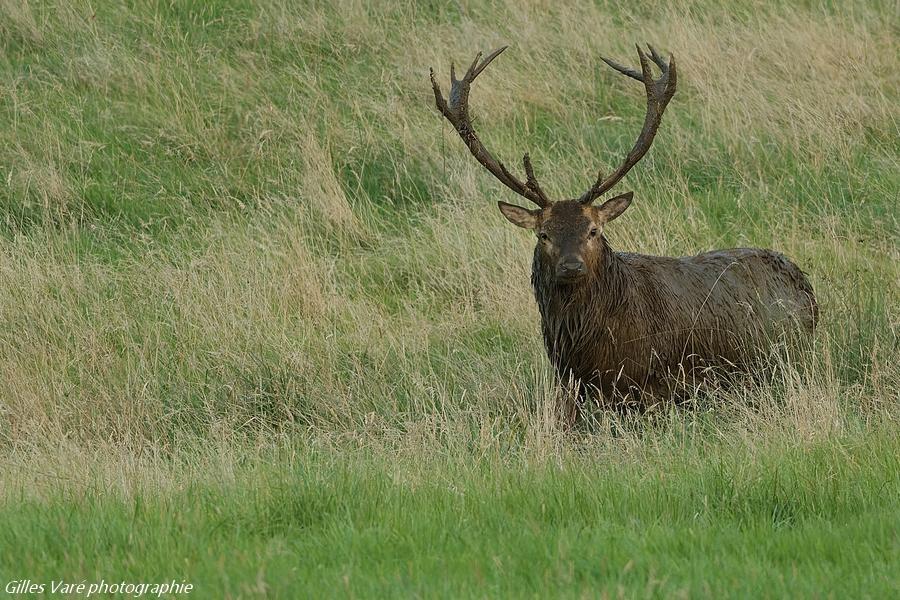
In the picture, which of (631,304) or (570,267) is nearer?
(570,267)

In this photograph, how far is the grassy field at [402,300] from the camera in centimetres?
427

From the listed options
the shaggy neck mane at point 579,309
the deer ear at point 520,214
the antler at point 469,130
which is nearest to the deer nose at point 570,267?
the shaggy neck mane at point 579,309

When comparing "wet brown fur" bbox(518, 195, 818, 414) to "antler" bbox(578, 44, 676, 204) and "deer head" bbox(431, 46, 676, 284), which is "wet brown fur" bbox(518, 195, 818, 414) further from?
"antler" bbox(578, 44, 676, 204)

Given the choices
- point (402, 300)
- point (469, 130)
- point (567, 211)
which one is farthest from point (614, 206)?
point (402, 300)

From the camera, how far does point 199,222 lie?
32.0 ft

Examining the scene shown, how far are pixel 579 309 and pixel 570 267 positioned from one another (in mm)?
492

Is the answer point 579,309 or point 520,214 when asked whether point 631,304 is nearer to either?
point 579,309

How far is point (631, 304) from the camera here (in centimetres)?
689

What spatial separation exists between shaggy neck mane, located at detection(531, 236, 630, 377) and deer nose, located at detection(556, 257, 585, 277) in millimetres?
310

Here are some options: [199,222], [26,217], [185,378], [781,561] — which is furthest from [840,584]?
[26,217]

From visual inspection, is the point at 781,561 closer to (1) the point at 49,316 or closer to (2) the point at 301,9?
(1) the point at 49,316

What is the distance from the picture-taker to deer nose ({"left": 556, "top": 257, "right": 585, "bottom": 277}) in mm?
6281

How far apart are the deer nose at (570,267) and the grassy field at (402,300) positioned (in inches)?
27.7

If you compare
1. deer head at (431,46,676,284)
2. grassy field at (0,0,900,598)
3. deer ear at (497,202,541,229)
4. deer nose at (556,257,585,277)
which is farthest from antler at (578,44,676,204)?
grassy field at (0,0,900,598)
